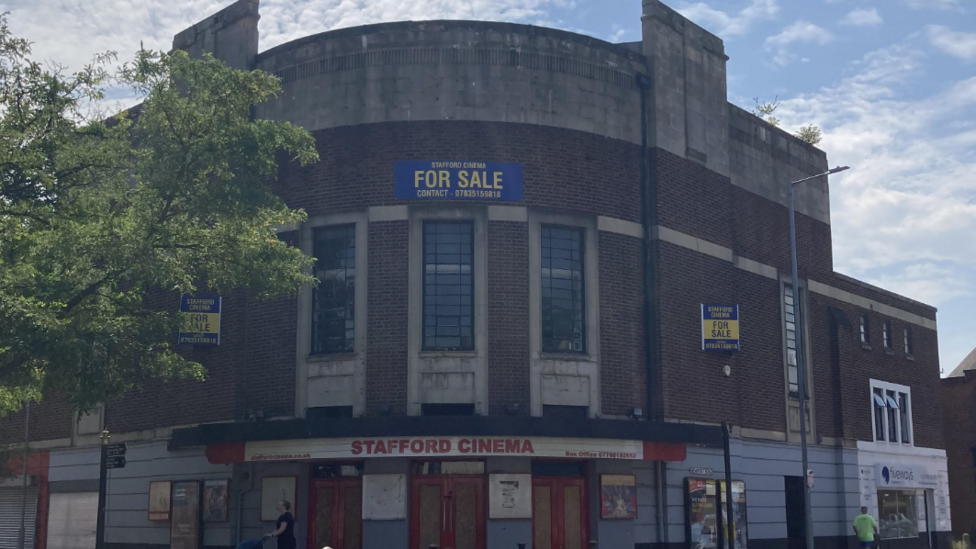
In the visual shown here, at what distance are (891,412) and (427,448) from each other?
23.0 m

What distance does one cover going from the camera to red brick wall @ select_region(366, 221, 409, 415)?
26938 millimetres

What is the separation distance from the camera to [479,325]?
2720 cm

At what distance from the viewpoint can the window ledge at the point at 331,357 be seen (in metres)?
27.4

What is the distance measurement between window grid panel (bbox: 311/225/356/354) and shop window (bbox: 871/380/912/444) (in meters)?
21.1

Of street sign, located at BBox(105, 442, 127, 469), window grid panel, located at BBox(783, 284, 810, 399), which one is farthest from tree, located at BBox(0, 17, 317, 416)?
window grid panel, located at BBox(783, 284, 810, 399)

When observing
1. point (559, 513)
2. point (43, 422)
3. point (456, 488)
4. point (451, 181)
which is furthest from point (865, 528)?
point (43, 422)

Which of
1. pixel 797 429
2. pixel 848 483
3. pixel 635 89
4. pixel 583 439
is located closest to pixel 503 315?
pixel 583 439

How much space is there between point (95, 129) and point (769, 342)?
21.4 metres

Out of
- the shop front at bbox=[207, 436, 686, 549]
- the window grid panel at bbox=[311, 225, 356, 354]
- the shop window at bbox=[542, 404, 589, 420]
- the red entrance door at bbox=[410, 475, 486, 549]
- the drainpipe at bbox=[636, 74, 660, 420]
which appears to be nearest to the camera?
the shop front at bbox=[207, 436, 686, 549]

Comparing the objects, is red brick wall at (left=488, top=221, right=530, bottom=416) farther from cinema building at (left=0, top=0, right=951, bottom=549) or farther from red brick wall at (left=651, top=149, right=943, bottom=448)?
red brick wall at (left=651, top=149, right=943, bottom=448)

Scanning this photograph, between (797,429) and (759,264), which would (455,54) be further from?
(797,429)

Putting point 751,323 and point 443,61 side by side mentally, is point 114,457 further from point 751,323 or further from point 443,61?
point 751,323

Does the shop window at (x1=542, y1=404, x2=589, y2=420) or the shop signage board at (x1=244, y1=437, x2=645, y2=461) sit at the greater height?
the shop window at (x1=542, y1=404, x2=589, y2=420)

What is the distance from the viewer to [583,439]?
86.9 ft
